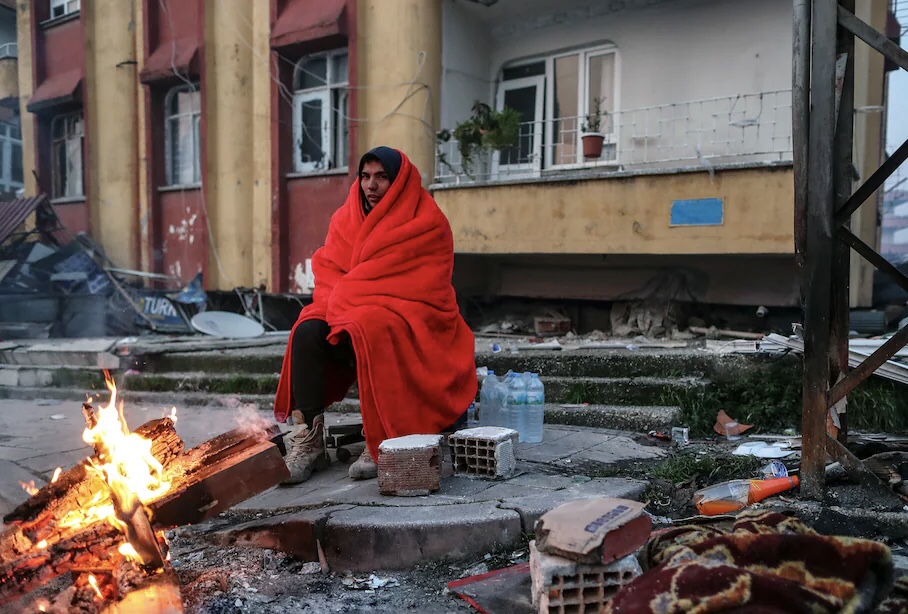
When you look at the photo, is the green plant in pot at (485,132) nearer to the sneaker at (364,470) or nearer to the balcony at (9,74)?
the sneaker at (364,470)

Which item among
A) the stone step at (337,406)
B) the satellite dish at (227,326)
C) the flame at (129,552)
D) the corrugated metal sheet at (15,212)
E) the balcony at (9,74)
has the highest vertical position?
the balcony at (9,74)

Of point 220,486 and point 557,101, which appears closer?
point 220,486

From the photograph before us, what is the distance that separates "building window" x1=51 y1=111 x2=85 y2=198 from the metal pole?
1368cm

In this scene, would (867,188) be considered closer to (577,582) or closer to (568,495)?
→ (568,495)

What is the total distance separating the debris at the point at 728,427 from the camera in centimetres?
441

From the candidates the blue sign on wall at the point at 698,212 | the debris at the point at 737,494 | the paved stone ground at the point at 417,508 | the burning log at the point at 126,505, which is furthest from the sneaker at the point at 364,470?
the blue sign on wall at the point at 698,212

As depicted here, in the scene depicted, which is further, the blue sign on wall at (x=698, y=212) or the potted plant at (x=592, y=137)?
A: the potted plant at (x=592, y=137)

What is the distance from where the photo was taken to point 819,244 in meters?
2.92

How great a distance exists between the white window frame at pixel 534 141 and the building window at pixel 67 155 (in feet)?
29.4

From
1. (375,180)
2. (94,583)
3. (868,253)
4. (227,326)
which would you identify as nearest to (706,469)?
(868,253)

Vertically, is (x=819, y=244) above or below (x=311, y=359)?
above

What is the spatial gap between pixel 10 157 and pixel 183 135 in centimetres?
552

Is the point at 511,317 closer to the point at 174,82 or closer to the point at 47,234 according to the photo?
the point at 174,82

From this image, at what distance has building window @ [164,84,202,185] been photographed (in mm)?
11578
